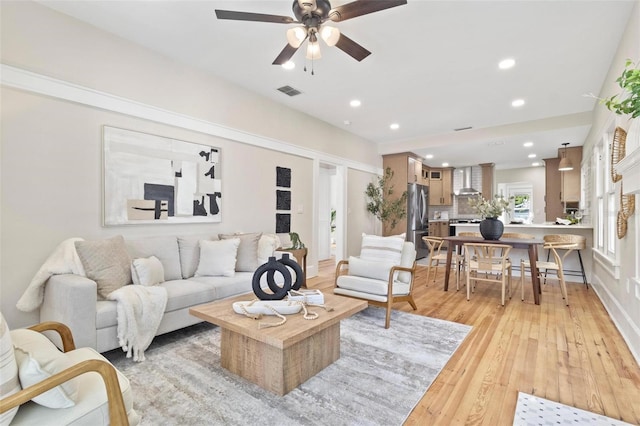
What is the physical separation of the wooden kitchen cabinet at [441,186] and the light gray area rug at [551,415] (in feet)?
26.3

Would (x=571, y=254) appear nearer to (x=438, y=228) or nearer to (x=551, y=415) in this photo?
(x=438, y=228)

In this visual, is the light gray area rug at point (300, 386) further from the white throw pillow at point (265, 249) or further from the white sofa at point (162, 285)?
the white throw pillow at point (265, 249)

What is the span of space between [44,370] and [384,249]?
3.07 meters

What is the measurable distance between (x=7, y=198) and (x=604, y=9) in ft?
17.1

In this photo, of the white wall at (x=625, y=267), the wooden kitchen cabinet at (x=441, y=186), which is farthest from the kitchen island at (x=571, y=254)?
the wooden kitchen cabinet at (x=441, y=186)

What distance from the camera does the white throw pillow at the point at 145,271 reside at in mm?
2721

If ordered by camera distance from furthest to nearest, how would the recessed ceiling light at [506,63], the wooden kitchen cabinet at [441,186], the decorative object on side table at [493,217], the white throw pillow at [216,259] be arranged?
the wooden kitchen cabinet at [441,186] → the decorative object on side table at [493,217] → the recessed ceiling light at [506,63] → the white throw pillow at [216,259]

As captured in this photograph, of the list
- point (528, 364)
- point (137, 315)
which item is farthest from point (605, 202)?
point (137, 315)

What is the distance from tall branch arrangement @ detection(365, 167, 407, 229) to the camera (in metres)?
7.14

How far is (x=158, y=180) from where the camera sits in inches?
134

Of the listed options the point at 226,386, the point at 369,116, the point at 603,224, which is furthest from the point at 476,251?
the point at 226,386

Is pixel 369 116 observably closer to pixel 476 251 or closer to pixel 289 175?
pixel 289 175

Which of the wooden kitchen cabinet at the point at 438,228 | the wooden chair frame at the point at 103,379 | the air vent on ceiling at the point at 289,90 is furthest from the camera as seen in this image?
the wooden kitchen cabinet at the point at 438,228

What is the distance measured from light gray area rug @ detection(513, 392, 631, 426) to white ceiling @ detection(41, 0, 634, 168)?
3.01m
